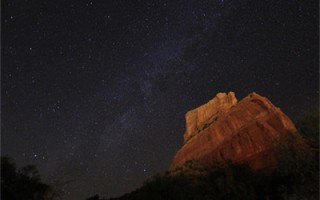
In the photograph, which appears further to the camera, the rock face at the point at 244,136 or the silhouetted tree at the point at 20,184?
the rock face at the point at 244,136

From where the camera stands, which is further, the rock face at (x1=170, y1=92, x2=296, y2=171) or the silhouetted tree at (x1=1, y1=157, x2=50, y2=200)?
the rock face at (x1=170, y1=92, x2=296, y2=171)

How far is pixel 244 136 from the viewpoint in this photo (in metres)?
53.9

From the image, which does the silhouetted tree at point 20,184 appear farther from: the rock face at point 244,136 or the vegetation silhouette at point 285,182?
the rock face at point 244,136

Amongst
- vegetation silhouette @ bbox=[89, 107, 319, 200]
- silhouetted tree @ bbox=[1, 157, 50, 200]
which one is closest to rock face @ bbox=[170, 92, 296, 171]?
vegetation silhouette @ bbox=[89, 107, 319, 200]

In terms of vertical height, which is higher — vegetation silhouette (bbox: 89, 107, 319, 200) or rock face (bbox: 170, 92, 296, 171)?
rock face (bbox: 170, 92, 296, 171)

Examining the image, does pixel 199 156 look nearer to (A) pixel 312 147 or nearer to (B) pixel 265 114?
(B) pixel 265 114

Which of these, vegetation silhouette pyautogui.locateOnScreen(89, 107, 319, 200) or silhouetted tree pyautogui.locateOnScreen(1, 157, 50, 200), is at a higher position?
silhouetted tree pyautogui.locateOnScreen(1, 157, 50, 200)

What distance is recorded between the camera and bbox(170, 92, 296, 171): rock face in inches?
1886

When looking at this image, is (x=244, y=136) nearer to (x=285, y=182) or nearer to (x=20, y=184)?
(x=285, y=182)

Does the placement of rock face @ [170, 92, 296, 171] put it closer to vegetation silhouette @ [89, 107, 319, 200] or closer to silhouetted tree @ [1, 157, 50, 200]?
vegetation silhouette @ [89, 107, 319, 200]

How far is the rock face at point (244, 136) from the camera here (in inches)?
1886

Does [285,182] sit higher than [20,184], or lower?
lower

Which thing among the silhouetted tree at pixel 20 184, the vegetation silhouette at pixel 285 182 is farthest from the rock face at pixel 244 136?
the silhouetted tree at pixel 20 184

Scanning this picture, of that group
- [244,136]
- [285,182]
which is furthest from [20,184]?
[244,136]
